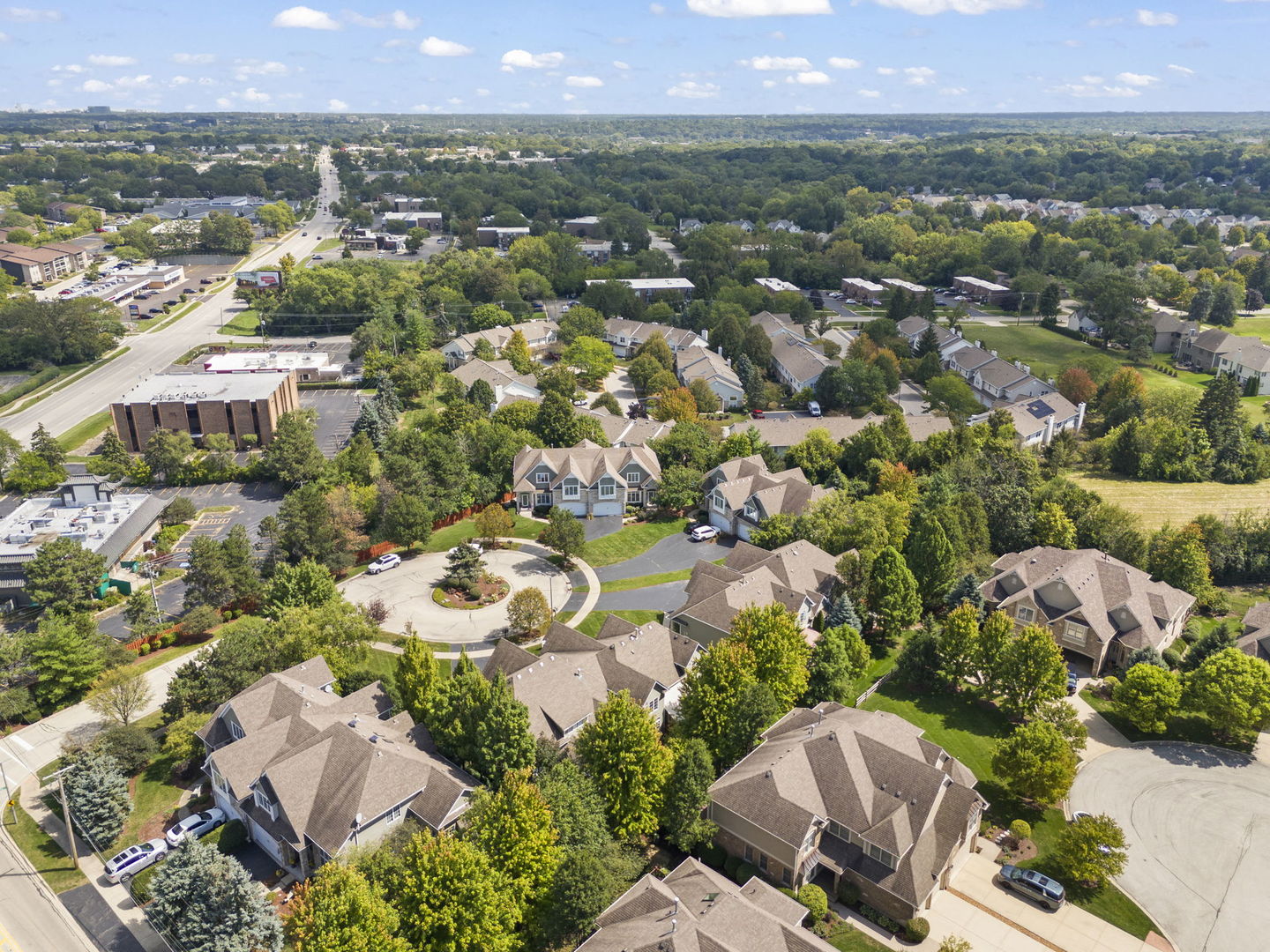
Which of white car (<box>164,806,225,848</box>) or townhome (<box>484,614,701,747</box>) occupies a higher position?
townhome (<box>484,614,701,747</box>)

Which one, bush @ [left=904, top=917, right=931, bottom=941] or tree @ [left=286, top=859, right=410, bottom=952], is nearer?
tree @ [left=286, top=859, right=410, bottom=952]

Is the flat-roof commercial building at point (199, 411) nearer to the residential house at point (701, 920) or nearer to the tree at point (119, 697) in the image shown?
the tree at point (119, 697)

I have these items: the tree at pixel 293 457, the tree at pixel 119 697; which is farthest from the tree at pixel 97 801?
the tree at pixel 293 457

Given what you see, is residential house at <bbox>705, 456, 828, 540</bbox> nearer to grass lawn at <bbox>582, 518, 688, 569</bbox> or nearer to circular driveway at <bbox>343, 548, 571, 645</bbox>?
grass lawn at <bbox>582, 518, 688, 569</bbox>

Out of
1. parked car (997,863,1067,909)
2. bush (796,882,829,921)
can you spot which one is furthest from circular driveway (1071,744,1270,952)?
bush (796,882,829,921)

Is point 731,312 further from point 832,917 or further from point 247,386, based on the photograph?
point 832,917

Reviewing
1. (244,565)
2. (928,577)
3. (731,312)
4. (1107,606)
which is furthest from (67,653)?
(731,312)

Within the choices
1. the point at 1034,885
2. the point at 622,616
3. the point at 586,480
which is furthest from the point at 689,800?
the point at 586,480
